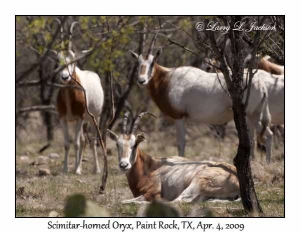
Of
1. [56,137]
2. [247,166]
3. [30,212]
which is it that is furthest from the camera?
[56,137]

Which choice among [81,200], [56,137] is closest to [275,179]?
[81,200]

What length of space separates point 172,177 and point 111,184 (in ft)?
5.54

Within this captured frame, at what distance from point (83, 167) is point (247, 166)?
7.02 m

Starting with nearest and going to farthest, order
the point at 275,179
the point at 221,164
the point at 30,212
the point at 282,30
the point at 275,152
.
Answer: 1. the point at 30,212
2. the point at 282,30
3. the point at 221,164
4. the point at 275,179
5. the point at 275,152

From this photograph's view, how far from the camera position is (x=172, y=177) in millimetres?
11242

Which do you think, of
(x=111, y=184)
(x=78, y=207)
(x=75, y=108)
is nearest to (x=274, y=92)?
(x=75, y=108)

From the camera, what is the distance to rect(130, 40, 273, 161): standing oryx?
1506 cm

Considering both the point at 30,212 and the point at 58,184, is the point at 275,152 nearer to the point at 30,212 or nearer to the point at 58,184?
the point at 58,184

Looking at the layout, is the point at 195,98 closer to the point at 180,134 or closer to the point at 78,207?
the point at 180,134

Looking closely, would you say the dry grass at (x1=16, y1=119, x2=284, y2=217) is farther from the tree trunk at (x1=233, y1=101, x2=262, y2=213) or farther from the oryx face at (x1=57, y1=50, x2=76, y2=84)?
the oryx face at (x1=57, y1=50, x2=76, y2=84)

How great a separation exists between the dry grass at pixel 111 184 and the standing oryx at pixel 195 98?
3.29 ft

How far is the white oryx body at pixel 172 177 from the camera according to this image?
11.0 metres

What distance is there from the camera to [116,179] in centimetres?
1348

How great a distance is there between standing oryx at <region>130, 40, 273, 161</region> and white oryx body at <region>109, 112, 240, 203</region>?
3596mm
